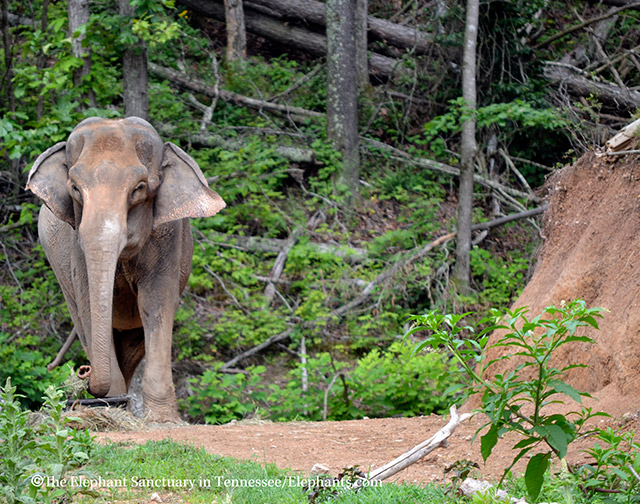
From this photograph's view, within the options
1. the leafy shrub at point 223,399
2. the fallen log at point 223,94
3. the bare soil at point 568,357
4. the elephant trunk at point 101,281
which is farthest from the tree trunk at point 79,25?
the bare soil at point 568,357

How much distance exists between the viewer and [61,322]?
38.6ft

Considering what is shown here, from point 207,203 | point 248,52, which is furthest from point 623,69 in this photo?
point 207,203

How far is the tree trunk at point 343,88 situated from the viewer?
14484mm

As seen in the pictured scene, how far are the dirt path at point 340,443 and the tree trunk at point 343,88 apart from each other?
7.89 meters

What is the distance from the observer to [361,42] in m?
16.6

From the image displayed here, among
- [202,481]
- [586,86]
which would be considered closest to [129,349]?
[202,481]

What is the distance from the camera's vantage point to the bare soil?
212 inches

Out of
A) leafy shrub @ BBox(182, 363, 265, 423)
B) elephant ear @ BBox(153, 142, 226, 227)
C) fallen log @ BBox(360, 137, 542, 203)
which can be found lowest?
leafy shrub @ BBox(182, 363, 265, 423)

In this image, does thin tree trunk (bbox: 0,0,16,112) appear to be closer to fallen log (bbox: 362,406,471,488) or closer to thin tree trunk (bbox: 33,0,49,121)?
Result: thin tree trunk (bbox: 33,0,49,121)

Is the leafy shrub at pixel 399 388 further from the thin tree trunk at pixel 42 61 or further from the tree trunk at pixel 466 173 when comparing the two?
the thin tree trunk at pixel 42 61

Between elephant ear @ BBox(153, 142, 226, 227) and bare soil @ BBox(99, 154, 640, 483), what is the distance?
→ 195 cm

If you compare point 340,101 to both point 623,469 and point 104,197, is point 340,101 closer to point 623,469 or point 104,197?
point 104,197

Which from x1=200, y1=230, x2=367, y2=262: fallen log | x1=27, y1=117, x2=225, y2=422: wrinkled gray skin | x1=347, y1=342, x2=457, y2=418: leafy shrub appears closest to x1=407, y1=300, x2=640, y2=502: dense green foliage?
x1=27, y1=117, x2=225, y2=422: wrinkled gray skin

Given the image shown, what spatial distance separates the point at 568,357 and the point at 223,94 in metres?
11.0
